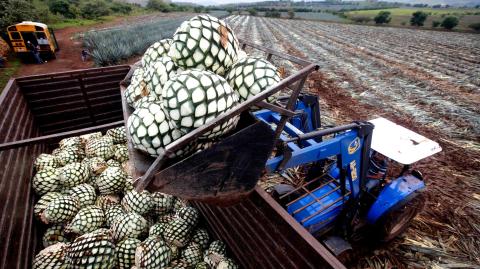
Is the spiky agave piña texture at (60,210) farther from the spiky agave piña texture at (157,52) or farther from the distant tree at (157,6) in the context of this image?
the distant tree at (157,6)

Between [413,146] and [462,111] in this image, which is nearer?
[413,146]

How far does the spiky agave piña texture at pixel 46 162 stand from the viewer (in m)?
3.54

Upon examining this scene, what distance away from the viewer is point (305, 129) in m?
3.19

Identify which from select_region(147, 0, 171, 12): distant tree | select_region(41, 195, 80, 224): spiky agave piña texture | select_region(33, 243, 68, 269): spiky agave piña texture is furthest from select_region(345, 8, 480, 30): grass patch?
select_region(33, 243, 68, 269): spiky agave piña texture

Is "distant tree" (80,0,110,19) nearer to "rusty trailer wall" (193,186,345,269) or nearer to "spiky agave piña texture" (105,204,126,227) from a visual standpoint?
"spiky agave piña texture" (105,204,126,227)

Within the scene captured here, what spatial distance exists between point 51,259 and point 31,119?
2900mm

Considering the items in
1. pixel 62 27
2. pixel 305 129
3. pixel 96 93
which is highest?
pixel 305 129

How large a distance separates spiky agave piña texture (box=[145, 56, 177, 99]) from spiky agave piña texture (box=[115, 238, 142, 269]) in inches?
69.4

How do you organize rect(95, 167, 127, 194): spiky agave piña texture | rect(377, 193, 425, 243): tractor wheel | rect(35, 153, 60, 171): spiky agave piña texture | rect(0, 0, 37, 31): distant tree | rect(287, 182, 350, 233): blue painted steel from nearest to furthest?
1. rect(287, 182, 350, 233): blue painted steel
2. rect(377, 193, 425, 243): tractor wheel
3. rect(95, 167, 127, 194): spiky agave piña texture
4. rect(35, 153, 60, 171): spiky agave piña texture
5. rect(0, 0, 37, 31): distant tree

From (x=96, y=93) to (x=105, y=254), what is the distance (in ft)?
11.4

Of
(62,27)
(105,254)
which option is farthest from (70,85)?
(62,27)

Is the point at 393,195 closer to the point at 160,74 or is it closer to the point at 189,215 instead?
the point at 189,215

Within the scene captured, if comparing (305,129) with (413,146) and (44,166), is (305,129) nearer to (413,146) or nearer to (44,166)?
(413,146)

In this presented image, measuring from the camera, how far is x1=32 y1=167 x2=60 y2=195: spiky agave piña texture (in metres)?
3.32
